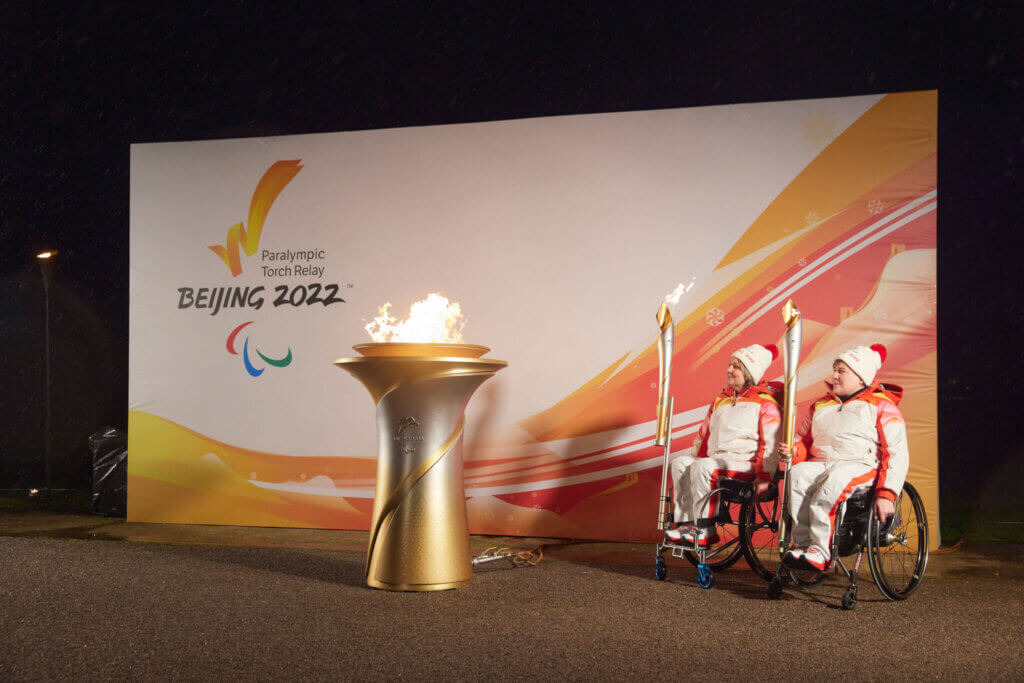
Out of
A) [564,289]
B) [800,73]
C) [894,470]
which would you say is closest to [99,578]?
[564,289]

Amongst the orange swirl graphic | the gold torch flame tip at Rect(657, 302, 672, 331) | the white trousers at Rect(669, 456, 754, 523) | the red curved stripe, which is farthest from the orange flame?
the white trousers at Rect(669, 456, 754, 523)

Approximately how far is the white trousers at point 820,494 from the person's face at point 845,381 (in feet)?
1.18

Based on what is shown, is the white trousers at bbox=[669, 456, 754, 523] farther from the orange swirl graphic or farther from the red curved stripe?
the orange swirl graphic

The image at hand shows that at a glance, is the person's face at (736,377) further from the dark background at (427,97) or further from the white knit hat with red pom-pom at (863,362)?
the dark background at (427,97)

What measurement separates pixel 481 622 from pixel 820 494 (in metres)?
1.53

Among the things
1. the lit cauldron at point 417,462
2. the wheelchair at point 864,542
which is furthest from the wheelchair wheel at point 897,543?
the lit cauldron at point 417,462

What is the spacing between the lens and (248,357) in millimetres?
5816

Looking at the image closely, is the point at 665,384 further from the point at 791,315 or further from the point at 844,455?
the point at 844,455

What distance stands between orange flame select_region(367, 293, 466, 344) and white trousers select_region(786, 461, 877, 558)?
200 cm

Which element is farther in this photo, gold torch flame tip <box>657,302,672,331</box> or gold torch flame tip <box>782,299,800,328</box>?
gold torch flame tip <box>657,302,672,331</box>

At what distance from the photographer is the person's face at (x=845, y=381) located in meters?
3.90

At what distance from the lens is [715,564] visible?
4.34 m

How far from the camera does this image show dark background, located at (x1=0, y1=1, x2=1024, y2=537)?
6023mm

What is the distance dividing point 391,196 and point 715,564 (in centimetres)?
310
